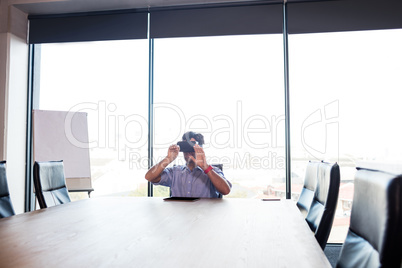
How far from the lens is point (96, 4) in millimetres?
4637

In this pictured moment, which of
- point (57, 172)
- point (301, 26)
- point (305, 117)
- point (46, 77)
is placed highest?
point (301, 26)

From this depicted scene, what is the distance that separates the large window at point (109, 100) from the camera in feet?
15.3

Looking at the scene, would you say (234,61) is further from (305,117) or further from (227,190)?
(227,190)

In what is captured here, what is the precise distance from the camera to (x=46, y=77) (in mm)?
5086

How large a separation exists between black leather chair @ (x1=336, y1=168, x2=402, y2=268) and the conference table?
132 mm

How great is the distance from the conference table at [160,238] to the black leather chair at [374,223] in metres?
0.13

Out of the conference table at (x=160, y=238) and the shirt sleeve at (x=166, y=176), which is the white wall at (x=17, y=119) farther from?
the conference table at (x=160, y=238)

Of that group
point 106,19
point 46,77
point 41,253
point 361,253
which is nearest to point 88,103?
point 46,77

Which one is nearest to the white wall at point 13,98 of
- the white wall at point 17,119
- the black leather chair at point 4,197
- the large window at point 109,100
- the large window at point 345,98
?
the white wall at point 17,119

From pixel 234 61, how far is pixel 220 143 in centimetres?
111

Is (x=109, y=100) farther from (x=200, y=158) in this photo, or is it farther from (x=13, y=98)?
(x=200, y=158)

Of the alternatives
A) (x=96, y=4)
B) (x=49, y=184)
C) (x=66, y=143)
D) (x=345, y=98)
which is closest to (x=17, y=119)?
(x=66, y=143)

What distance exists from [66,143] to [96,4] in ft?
6.41

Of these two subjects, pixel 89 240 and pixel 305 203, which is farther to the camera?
pixel 305 203
